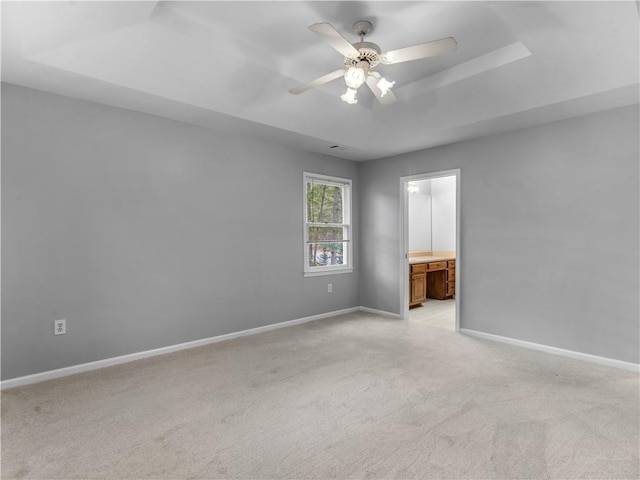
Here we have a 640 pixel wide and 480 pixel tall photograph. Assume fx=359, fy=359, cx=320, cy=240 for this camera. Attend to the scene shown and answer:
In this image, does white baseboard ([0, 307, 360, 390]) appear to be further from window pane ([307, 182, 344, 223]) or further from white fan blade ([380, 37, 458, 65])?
white fan blade ([380, 37, 458, 65])

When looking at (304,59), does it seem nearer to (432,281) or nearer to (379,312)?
(379,312)

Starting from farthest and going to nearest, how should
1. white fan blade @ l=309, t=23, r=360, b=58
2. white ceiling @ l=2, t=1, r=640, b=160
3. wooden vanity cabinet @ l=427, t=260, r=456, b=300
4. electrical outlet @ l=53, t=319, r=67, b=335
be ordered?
1. wooden vanity cabinet @ l=427, t=260, r=456, b=300
2. electrical outlet @ l=53, t=319, r=67, b=335
3. white ceiling @ l=2, t=1, r=640, b=160
4. white fan blade @ l=309, t=23, r=360, b=58

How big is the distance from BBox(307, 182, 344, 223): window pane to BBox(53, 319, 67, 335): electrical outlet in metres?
3.02

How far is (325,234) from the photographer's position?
209 inches

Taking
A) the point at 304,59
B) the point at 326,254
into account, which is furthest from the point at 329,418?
the point at 326,254

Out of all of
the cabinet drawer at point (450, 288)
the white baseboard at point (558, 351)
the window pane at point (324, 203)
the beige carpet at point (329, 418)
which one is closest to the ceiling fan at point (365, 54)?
the beige carpet at point (329, 418)

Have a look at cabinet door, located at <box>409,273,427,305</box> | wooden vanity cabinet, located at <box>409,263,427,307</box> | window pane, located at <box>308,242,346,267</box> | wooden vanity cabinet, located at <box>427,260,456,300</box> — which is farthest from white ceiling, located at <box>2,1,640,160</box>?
wooden vanity cabinet, located at <box>427,260,456,300</box>

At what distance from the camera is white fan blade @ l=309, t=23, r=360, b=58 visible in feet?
6.78

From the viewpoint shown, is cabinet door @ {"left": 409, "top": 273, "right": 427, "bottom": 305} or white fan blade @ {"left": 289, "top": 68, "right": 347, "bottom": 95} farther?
cabinet door @ {"left": 409, "top": 273, "right": 427, "bottom": 305}

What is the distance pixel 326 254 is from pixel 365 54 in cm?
327

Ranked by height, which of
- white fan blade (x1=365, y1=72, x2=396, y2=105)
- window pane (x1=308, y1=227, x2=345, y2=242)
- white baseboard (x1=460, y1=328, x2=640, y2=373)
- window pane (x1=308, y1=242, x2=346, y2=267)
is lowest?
white baseboard (x1=460, y1=328, x2=640, y2=373)

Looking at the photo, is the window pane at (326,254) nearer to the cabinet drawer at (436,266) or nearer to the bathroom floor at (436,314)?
the bathroom floor at (436,314)

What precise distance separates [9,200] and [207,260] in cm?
176

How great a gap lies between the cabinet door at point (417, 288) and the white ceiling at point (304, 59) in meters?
2.61
